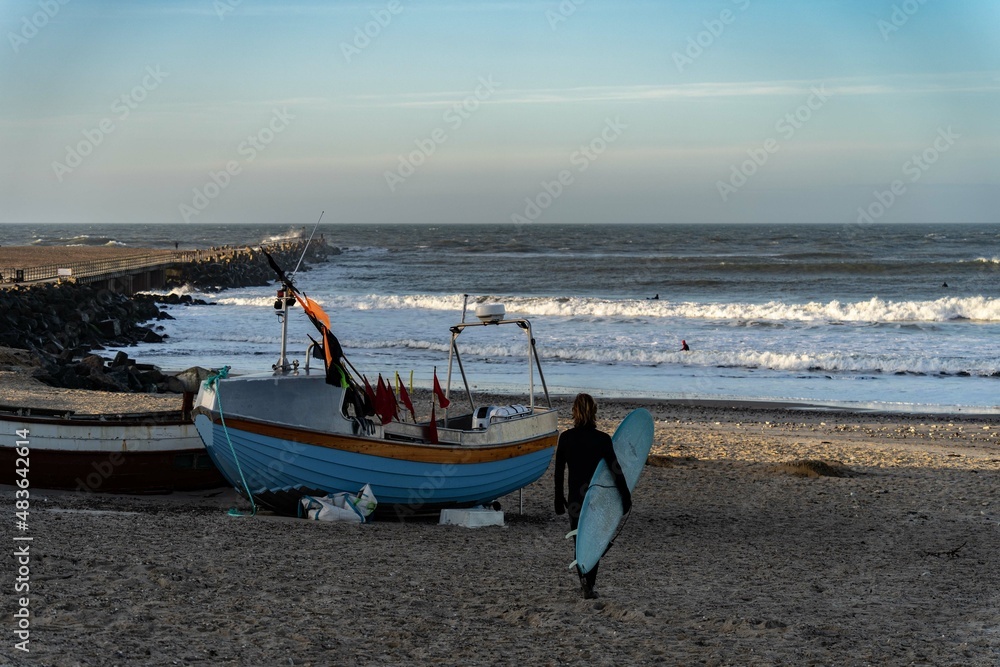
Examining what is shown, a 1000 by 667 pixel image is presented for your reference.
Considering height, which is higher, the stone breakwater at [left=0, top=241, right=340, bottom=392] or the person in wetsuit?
the person in wetsuit

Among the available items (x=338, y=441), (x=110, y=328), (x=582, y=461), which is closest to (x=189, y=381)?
(x=338, y=441)

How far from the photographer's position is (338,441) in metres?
9.08

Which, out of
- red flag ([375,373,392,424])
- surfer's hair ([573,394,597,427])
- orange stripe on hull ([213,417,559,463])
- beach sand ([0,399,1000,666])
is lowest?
beach sand ([0,399,1000,666])

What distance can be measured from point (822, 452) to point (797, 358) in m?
10.8

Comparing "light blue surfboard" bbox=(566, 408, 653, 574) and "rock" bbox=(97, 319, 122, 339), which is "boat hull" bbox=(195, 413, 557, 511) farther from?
"rock" bbox=(97, 319, 122, 339)

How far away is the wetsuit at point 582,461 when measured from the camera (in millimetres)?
6633

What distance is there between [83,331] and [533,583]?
23567 millimetres

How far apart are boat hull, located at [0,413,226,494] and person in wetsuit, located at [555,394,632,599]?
5.24 meters

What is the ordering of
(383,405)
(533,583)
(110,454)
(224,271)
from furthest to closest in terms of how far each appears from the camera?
(224,271), (110,454), (383,405), (533,583)

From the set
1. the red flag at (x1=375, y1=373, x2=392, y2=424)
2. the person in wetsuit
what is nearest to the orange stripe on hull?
the red flag at (x1=375, y1=373, x2=392, y2=424)

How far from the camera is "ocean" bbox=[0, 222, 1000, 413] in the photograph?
72.0 feet

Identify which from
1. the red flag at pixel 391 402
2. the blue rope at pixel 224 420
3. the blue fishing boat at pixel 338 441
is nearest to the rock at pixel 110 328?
the blue fishing boat at pixel 338 441

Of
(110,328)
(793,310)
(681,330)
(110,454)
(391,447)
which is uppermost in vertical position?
(793,310)

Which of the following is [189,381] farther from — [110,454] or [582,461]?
[582,461]
